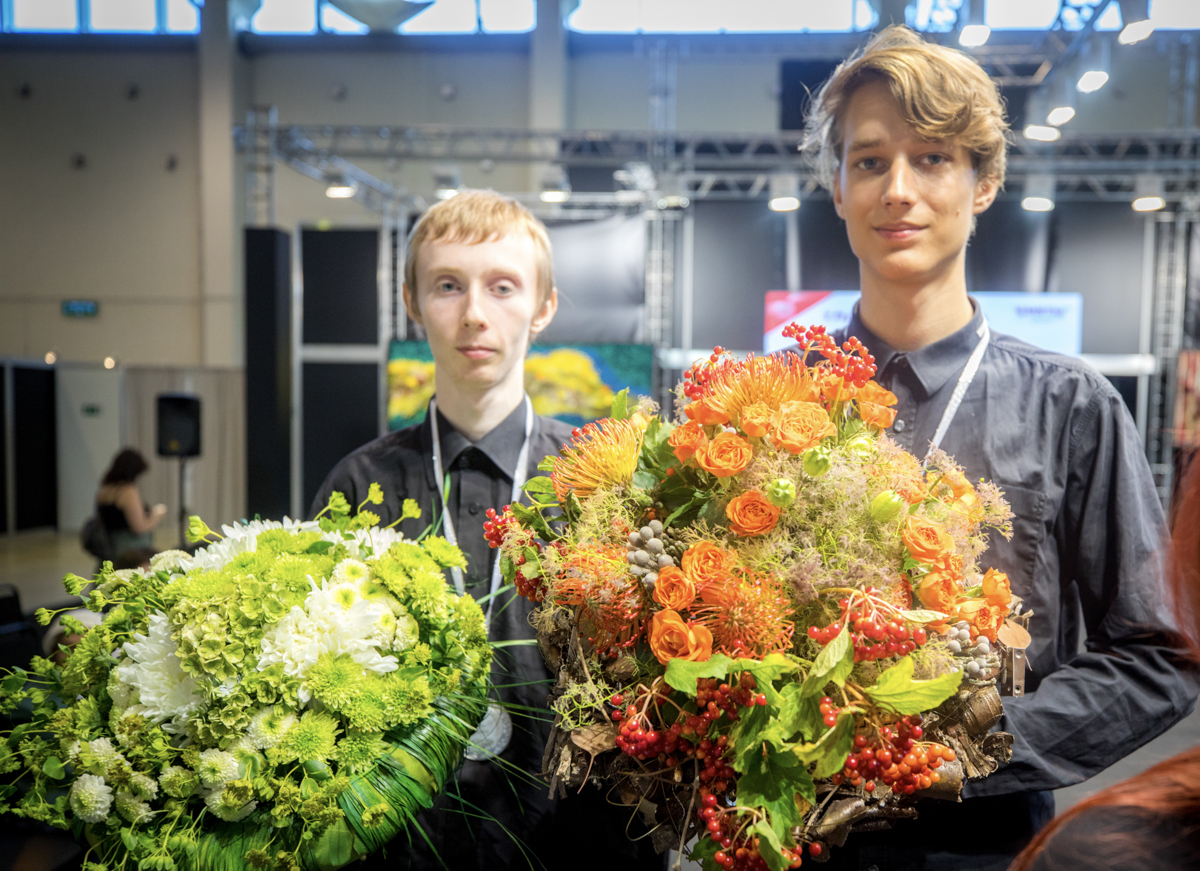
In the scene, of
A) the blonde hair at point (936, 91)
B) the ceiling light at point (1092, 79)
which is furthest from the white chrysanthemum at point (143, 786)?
the ceiling light at point (1092, 79)

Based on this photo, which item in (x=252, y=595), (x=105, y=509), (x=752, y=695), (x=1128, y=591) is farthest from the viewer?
(x=105, y=509)

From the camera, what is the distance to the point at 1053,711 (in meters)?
0.98

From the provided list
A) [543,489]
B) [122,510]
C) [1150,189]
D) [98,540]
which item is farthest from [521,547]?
[1150,189]

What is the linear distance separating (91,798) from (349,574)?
330 millimetres

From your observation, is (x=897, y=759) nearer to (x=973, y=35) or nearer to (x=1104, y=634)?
(x=1104, y=634)

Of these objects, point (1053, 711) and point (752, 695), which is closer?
point (752, 695)

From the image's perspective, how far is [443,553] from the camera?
1065mm

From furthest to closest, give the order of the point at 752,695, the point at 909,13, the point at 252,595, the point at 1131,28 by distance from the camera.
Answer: the point at 909,13 → the point at 1131,28 → the point at 252,595 → the point at 752,695

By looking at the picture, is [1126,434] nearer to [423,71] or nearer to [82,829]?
[82,829]

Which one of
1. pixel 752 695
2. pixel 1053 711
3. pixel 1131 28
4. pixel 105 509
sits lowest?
pixel 105 509

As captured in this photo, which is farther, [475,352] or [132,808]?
[475,352]

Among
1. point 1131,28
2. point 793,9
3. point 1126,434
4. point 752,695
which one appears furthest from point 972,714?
point 793,9

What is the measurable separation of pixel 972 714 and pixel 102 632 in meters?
0.94

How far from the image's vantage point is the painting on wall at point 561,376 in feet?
19.9
